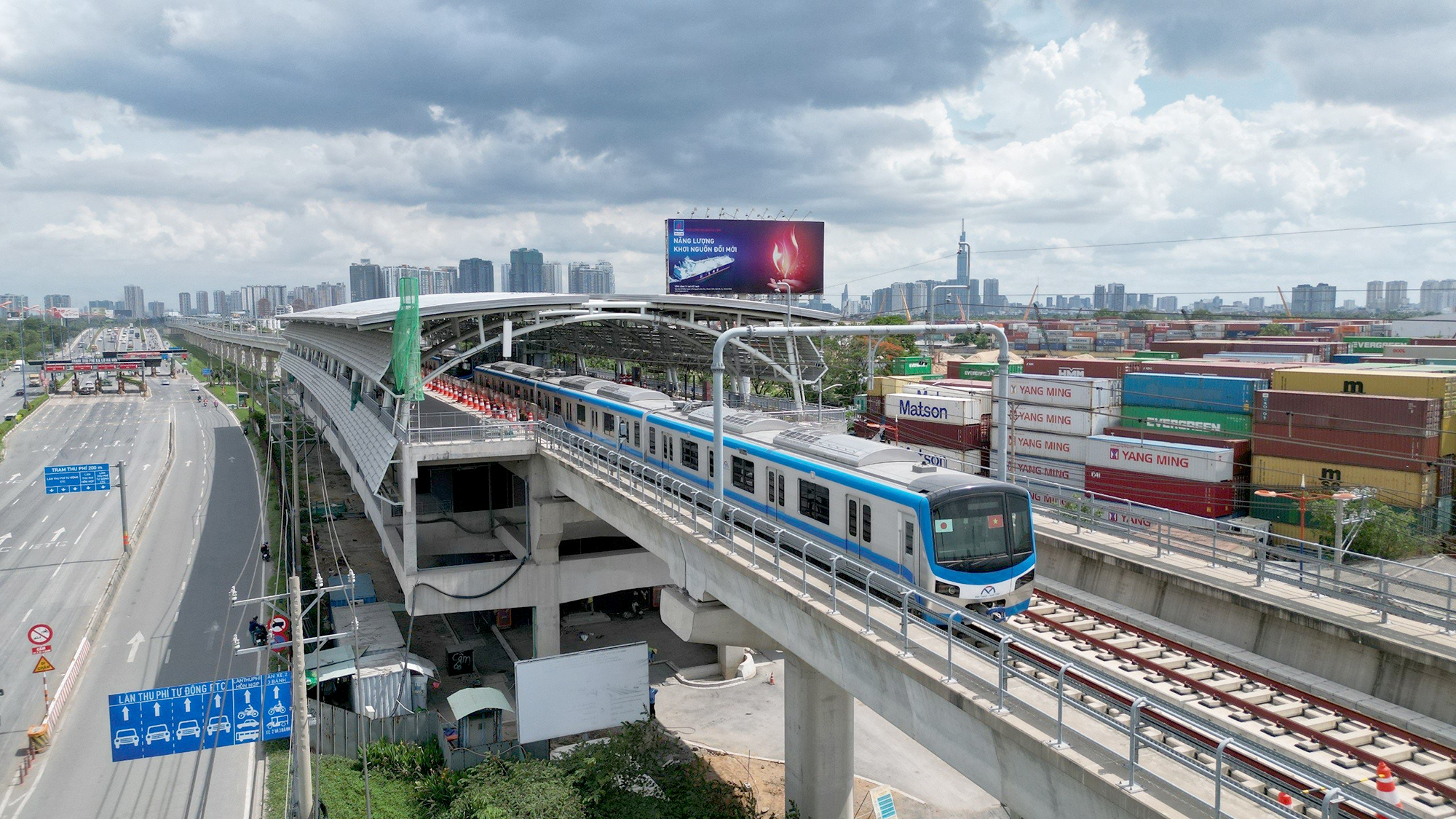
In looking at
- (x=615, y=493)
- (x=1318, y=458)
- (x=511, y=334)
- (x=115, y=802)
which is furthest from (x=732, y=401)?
(x=1318, y=458)

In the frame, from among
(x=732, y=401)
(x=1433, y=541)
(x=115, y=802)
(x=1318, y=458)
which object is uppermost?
(x=732, y=401)

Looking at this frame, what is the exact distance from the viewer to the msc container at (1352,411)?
38.3 meters

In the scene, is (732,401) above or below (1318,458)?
above

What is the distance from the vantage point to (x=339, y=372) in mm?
58844

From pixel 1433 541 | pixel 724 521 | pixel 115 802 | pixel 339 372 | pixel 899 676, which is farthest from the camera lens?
pixel 339 372

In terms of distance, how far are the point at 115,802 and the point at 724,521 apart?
17.3 meters

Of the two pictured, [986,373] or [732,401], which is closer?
[732,401]

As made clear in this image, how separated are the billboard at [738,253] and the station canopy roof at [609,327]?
6.99 ft

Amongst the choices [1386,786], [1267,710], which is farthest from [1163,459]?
[1386,786]

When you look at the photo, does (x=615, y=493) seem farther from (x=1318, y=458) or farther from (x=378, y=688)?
(x=1318, y=458)

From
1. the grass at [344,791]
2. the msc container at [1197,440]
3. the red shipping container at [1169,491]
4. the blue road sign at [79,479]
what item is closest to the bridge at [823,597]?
the grass at [344,791]

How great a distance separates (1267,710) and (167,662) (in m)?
32.8

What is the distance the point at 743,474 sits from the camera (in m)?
21.7

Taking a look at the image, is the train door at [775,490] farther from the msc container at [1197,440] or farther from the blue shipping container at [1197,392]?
the msc container at [1197,440]
